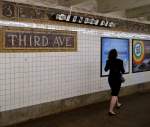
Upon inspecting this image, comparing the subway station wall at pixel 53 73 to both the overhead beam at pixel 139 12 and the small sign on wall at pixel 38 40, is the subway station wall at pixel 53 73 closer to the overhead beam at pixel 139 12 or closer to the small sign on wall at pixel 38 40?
the small sign on wall at pixel 38 40

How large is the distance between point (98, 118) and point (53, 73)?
128 centimetres

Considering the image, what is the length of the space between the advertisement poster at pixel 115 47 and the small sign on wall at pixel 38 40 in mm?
1026

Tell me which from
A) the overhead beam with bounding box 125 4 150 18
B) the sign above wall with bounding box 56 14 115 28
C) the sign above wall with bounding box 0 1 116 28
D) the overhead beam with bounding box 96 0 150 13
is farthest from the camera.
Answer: the overhead beam with bounding box 125 4 150 18

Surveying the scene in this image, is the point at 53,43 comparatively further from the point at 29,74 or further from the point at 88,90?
the point at 88,90

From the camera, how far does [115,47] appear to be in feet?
21.2

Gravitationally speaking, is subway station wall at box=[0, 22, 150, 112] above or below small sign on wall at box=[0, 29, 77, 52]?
below

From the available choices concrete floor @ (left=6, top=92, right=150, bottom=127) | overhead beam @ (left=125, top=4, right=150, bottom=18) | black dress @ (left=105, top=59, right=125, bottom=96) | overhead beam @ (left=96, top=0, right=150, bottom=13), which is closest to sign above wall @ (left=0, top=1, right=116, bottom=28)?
overhead beam @ (left=96, top=0, right=150, bottom=13)

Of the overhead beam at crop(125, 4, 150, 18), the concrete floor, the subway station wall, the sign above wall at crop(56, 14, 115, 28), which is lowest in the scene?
the concrete floor

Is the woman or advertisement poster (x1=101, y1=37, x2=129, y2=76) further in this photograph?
advertisement poster (x1=101, y1=37, x2=129, y2=76)

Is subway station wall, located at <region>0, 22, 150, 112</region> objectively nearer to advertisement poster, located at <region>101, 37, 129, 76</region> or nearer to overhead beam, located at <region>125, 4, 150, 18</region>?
advertisement poster, located at <region>101, 37, 129, 76</region>

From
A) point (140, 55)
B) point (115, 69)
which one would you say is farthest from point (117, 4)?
point (140, 55)

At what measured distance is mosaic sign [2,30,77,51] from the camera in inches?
169

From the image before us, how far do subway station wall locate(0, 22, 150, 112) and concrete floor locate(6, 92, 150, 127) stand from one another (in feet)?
1.29

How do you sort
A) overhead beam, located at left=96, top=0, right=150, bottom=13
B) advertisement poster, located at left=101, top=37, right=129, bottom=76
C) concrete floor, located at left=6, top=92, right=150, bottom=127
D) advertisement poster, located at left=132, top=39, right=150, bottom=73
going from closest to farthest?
concrete floor, located at left=6, top=92, right=150, bottom=127 → overhead beam, located at left=96, top=0, right=150, bottom=13 → advertisement poster, located at left=101, top=37, right=129, bottom=76 → advertisement poster, located at left=132, top=39, right=150, bottom=73
